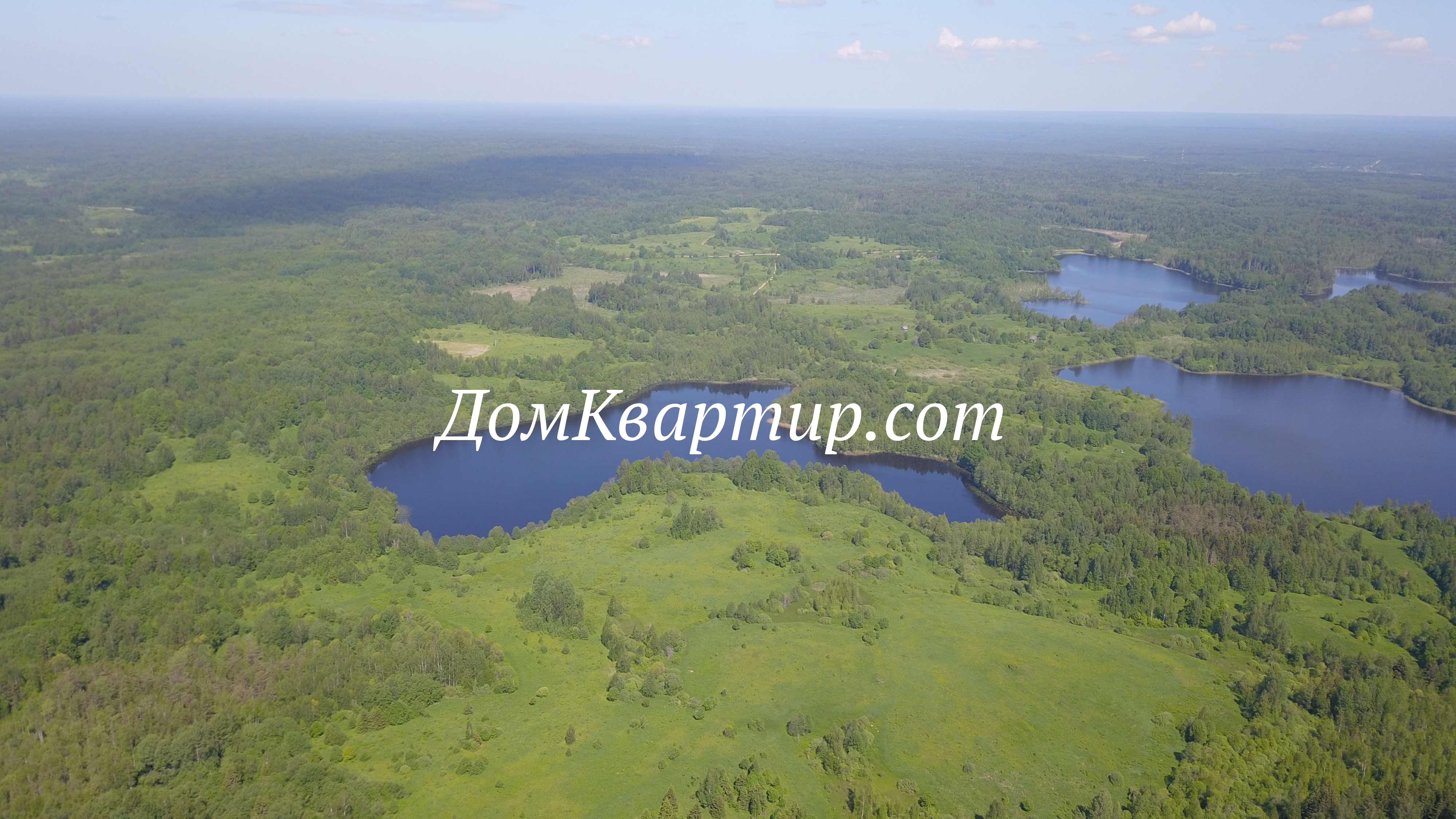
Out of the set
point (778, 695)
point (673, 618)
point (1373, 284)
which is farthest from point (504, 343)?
point (1373, 284)

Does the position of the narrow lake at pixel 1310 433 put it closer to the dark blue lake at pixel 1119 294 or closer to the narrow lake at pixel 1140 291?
the narrow lake at pixel 1140 291

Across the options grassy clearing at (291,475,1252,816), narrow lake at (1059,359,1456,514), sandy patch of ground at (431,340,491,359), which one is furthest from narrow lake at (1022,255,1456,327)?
grassy clearing at (291,475,1252,816)

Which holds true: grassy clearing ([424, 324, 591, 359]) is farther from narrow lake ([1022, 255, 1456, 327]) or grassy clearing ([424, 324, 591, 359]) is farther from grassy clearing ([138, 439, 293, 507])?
narrow lake ([1022, 255, 1456, 327])

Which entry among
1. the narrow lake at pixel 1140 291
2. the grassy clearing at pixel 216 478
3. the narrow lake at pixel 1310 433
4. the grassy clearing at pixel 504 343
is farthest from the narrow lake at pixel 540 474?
the narrow lake at pixel 1140 291

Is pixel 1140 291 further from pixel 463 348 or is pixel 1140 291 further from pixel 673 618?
pixel 673 618

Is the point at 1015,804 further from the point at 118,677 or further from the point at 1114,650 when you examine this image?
the point at 118,677

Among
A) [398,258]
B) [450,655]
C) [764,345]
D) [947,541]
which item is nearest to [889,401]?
[764,345]
